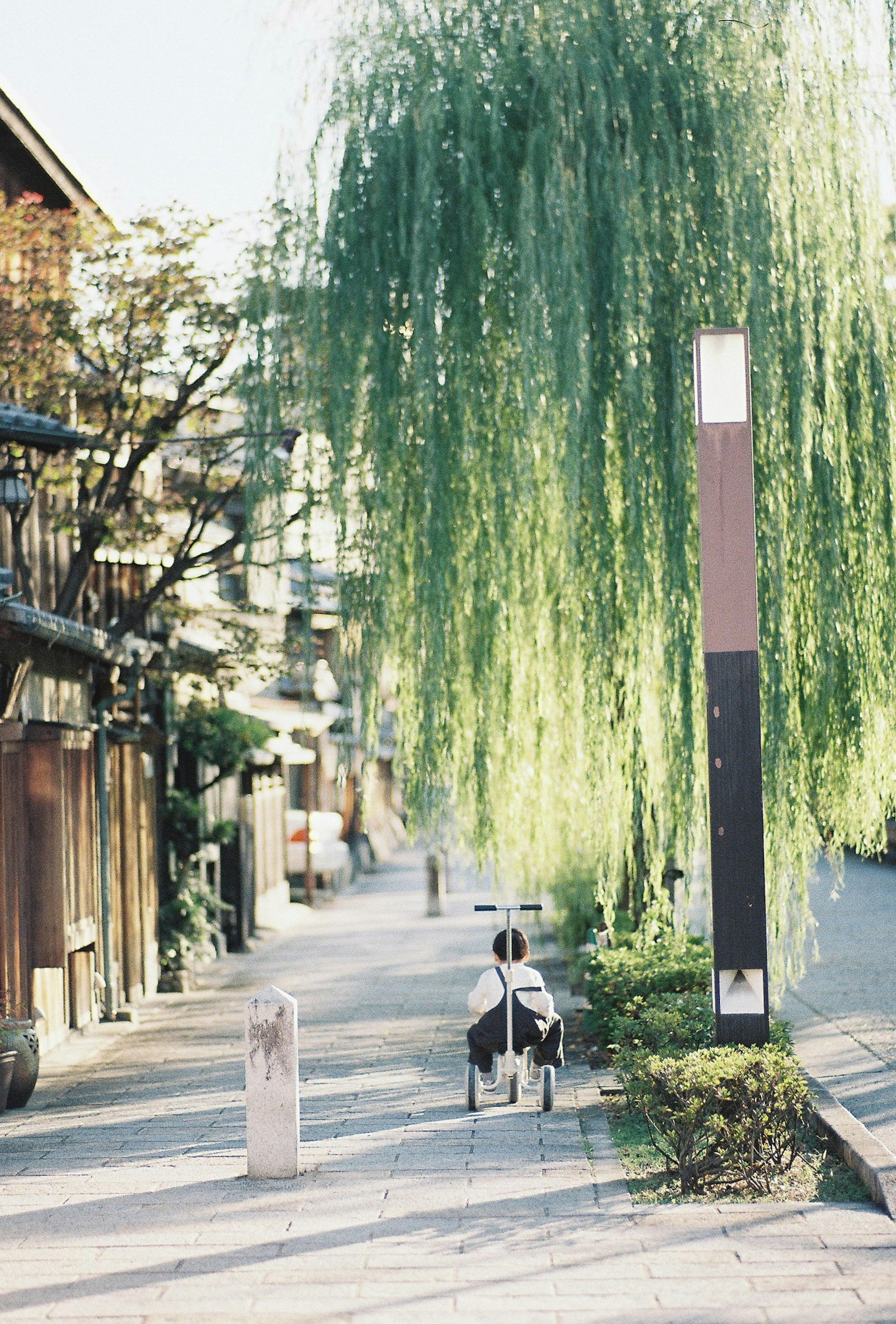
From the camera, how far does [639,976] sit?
10.4 m

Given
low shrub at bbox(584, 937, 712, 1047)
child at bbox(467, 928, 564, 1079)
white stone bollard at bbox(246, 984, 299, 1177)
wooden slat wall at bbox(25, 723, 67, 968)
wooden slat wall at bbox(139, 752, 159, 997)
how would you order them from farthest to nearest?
wooden slat wall at bbox(139, 752, 159, 997), wooden slat wall at bbox(25, 723, 67, 968), low shrub at bbox(584, 937, 712, 1047), child at bbox(467, 928, 564, 1079), white stone bollard at bbox(246, 984, 299, 1177)

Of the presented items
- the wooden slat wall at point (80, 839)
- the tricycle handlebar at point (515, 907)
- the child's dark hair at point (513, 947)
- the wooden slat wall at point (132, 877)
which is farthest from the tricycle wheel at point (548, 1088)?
the wooden slat wall at point (132, 877)

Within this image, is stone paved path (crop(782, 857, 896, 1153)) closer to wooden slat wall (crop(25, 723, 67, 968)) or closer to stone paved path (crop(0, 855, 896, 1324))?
stone paved path (crop(0, 855, 896, 1324))

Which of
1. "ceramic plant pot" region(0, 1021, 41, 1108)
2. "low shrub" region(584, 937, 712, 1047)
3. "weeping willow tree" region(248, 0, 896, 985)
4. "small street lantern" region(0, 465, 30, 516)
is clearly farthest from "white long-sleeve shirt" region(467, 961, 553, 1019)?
"small street lantern" region(0, 465, 30, 516)

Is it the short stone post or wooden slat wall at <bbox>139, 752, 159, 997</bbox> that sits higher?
wooden slat wall at <bbox>139, 752, 159, 997</bbox>

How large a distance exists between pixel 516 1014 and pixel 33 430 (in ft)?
15.2

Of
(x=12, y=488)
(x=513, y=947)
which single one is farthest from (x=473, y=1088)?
(x=12, y=488)

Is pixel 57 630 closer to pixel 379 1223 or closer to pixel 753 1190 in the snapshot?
pixel 379 1223

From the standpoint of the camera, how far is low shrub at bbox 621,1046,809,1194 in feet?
23.1

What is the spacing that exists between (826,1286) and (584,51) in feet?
23.5

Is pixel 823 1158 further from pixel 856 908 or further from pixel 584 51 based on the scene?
pixel 856 908

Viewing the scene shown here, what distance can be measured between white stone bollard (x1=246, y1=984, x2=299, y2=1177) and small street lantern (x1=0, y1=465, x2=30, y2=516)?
15.9 ft

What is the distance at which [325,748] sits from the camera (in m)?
34.9

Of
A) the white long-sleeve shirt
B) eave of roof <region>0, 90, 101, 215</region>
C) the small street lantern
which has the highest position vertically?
eave of roof <region>0, 90, 101, 215</region>
